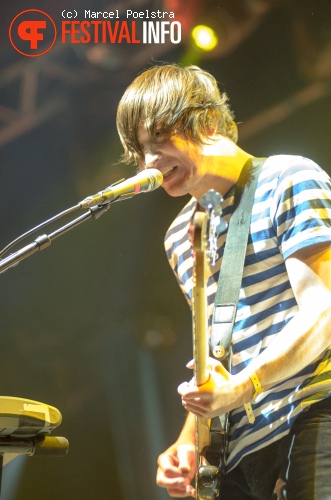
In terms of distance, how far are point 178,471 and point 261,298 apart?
1.86ft

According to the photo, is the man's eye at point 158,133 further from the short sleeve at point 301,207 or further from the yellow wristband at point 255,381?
the yellow wristband at point 255,381

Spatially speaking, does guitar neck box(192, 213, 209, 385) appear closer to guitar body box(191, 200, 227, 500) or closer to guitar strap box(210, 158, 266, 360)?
guitar body box(191, 200, 227, 500)

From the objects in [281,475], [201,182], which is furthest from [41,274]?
[281,475]

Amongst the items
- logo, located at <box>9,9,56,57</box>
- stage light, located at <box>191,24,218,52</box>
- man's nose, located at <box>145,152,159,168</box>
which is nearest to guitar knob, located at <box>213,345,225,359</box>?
man's nose, located at <box>145,152,159,168</box>

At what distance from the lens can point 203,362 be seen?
1437 mm

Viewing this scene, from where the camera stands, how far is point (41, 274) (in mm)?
3008

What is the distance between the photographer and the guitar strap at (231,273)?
5.85ft

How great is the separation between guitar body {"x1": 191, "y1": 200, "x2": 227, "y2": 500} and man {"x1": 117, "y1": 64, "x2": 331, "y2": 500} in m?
0.04

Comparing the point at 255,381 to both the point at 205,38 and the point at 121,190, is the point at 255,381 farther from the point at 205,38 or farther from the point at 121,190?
the point at 205,38

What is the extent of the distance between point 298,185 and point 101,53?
1629mm

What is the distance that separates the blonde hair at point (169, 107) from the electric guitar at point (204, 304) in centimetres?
81

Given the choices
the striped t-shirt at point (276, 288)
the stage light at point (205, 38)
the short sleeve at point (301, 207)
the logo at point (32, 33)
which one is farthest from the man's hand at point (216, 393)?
the logo at point (32, 33)

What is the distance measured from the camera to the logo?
3131 millimetres

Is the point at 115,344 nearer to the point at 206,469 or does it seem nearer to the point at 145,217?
the point at 145,217
